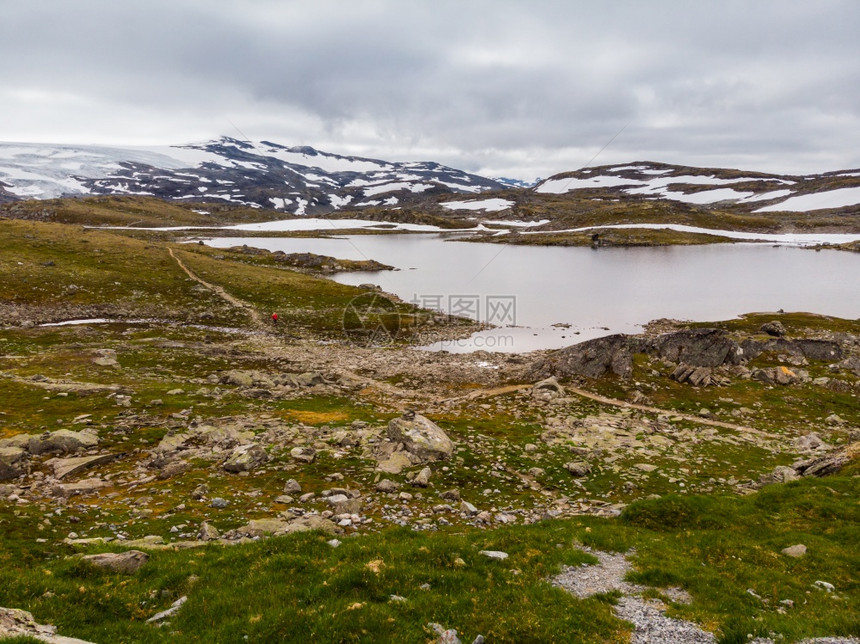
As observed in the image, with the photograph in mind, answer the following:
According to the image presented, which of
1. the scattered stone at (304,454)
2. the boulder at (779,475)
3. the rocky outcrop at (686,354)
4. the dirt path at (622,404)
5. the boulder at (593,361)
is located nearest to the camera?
the boulder at (779,475)

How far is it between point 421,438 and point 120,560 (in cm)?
1635

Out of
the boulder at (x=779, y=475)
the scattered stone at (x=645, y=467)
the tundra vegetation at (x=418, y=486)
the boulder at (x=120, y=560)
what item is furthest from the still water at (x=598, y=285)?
the boulder at (x=120, y=560)

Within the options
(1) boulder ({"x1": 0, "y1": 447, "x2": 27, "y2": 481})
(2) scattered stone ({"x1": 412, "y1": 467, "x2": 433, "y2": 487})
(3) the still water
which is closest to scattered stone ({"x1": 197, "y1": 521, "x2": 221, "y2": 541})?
(2) scattered stone ({"x1": 412, "y1": 467, "x2": 433, "y2": 487})

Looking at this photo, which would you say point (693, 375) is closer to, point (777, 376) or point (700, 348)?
point (700, 348)

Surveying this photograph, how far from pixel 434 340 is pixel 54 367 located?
44.2 meters

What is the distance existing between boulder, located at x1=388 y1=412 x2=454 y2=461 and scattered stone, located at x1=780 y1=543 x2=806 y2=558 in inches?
625

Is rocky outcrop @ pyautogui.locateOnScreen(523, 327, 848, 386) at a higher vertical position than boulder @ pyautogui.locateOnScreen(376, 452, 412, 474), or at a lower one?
higher

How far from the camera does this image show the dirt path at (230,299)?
240 feet

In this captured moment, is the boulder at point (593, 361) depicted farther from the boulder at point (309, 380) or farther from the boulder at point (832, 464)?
the boulder at point (309, 380)

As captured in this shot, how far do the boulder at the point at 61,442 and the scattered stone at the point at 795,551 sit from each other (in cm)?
3321

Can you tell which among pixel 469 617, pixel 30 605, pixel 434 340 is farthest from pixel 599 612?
pixel 434 340

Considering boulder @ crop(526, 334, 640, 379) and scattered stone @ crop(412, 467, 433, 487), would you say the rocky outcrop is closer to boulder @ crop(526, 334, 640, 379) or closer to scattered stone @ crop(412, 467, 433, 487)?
boulder @ crop(526, 334, 640, 379)

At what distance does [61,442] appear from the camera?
25.0m

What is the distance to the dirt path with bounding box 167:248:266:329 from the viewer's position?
7302cm
